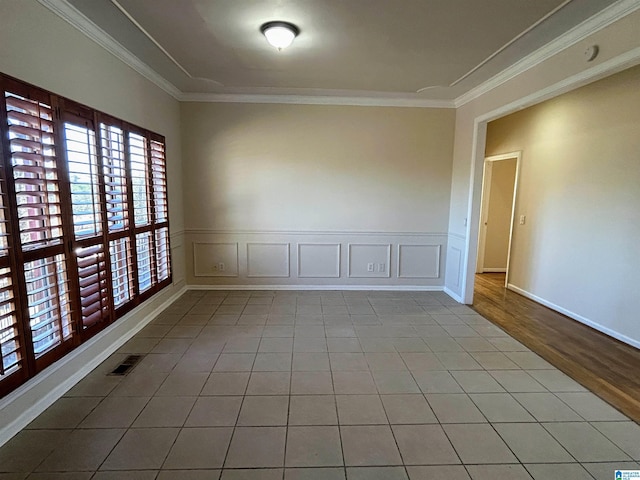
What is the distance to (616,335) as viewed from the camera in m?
3.35

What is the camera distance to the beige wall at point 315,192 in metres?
4.62

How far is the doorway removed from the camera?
19.4 ft

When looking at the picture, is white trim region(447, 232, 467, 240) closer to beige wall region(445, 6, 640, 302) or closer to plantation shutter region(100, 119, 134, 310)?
beige wall region(445, 6, 640, 302)

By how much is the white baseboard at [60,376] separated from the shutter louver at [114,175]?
95cm

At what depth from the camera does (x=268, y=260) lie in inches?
192

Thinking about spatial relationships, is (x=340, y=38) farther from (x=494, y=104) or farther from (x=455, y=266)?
(x=455, y=266)

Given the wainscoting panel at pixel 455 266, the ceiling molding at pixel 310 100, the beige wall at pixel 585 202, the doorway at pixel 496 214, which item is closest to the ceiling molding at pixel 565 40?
the ceiling molding at pixel 310 100

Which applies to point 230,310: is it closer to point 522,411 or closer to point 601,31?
point 522,411

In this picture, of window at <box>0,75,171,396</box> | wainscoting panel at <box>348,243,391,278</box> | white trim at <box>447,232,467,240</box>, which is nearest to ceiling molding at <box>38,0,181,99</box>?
window at <box>0,75,171,396</box>

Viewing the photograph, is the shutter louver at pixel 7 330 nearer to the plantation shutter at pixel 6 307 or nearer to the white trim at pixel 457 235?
the plantation shutter at pixel 6 307

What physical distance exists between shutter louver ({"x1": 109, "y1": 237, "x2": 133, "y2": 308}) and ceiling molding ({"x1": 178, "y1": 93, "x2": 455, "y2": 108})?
2344 millimetres

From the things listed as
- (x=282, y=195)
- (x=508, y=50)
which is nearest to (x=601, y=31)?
(x=508, y=50)

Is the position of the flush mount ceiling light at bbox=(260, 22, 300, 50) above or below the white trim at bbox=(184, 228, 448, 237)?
above

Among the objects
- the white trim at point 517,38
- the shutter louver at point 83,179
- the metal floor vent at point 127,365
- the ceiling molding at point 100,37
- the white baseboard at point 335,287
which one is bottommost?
the metal floor vent at point 127,365
